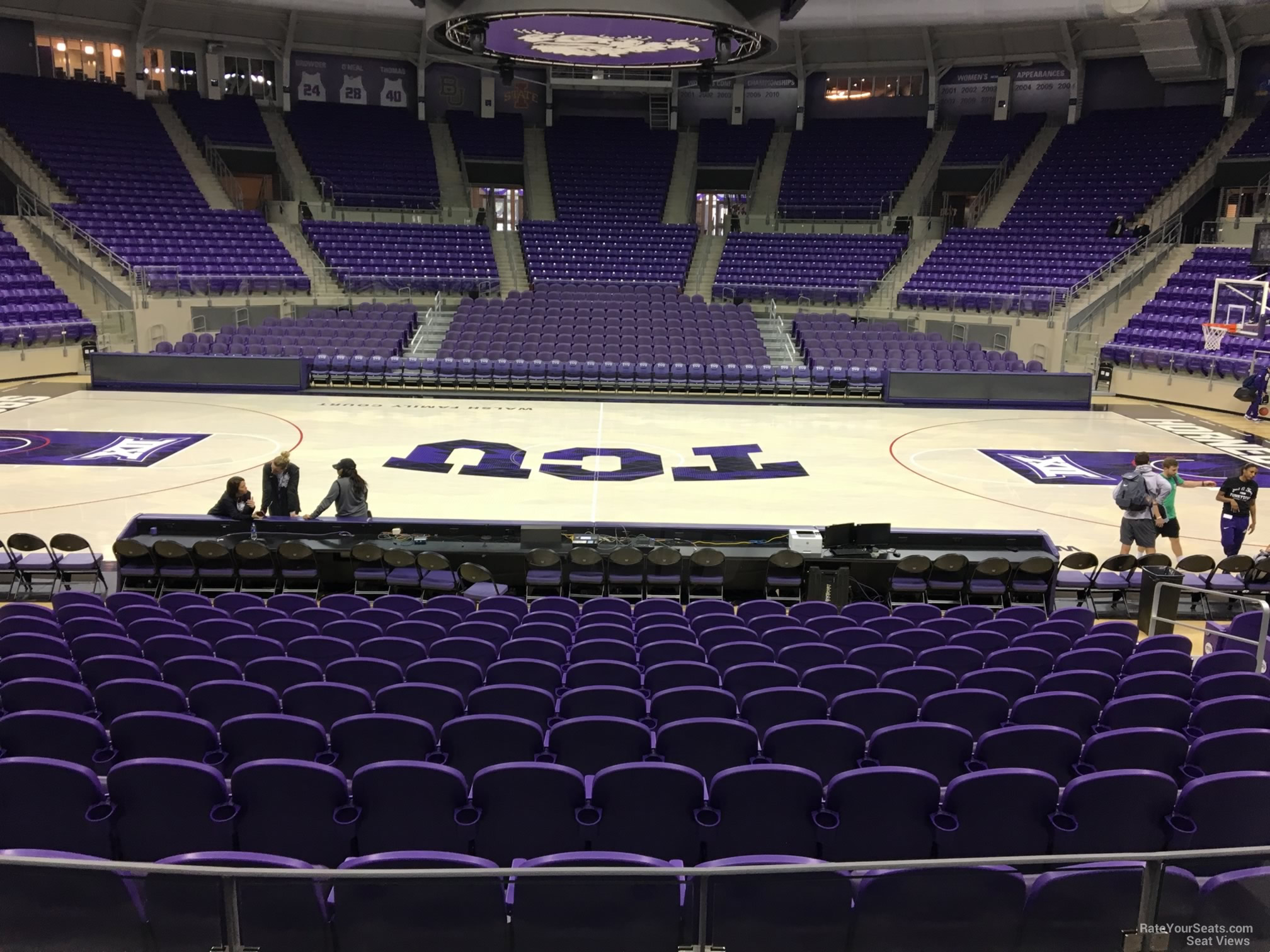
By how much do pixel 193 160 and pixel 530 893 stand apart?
1515 inches

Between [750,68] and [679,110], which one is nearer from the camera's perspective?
[750,68]

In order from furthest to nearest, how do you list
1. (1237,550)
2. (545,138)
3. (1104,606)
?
1. (545,138)
2. (1237,550)
3. (1104,606)

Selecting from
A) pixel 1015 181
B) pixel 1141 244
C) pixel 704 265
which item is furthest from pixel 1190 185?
pixel 704 265

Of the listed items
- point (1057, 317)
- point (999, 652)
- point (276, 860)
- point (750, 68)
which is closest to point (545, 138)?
point (750, 68)

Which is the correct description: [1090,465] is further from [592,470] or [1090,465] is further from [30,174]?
[30,174]

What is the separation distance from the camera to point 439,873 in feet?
10.4

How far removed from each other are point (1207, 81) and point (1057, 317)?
14.2 metres

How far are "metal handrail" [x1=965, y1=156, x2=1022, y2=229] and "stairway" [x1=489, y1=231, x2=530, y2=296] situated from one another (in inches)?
639

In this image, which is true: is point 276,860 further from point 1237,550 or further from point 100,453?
point 100,453

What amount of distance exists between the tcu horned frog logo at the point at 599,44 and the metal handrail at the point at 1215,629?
8072mm

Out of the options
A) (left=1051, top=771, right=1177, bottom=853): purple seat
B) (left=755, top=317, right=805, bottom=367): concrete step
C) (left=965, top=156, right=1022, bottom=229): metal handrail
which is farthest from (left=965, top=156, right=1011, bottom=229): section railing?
(left=1051, top=771, right=1177, bottom=853): purple seat

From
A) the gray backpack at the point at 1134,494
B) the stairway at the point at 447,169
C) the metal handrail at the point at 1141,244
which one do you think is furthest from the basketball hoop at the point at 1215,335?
the stairway at the point at 447,169

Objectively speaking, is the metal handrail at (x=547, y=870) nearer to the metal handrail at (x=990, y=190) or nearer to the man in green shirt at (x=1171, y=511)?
the man in green shirt at (x=1171, y=511)

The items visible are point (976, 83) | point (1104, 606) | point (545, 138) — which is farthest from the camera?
point (545, 138)
